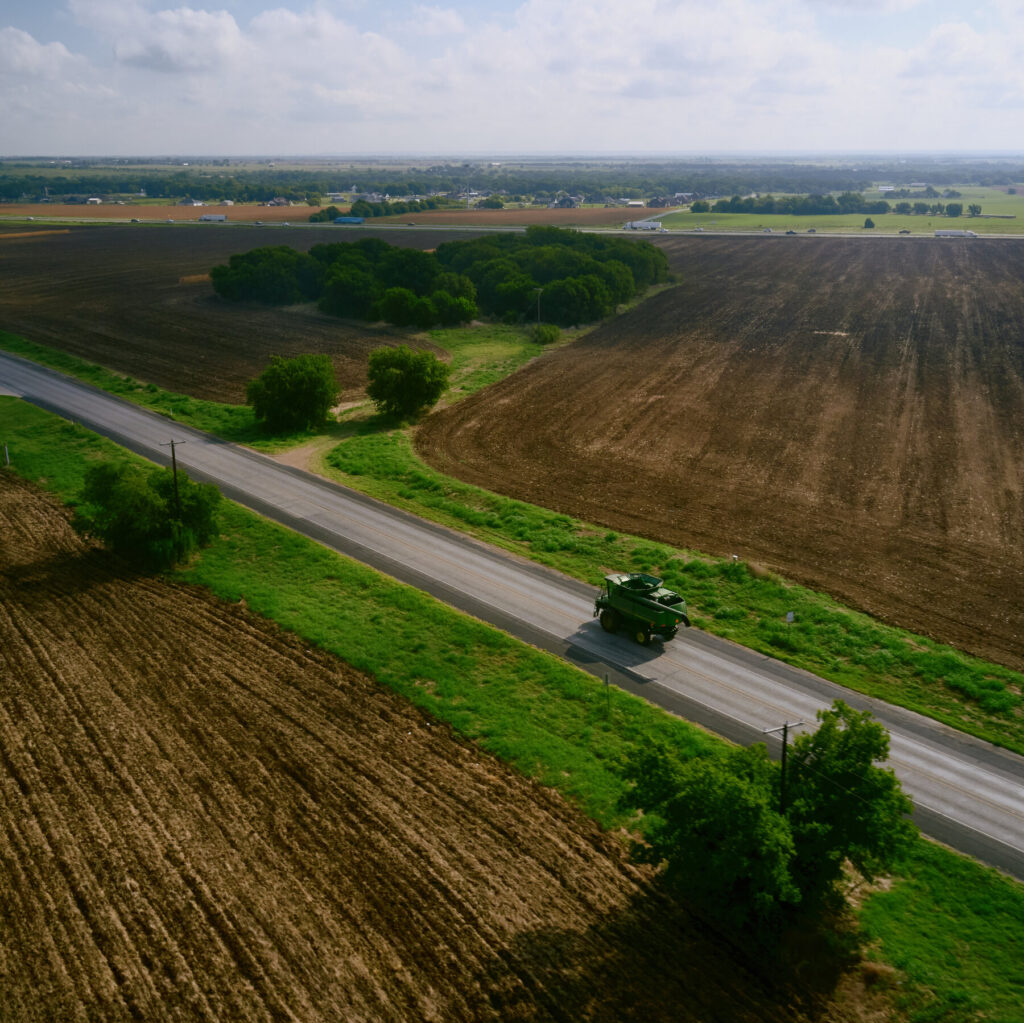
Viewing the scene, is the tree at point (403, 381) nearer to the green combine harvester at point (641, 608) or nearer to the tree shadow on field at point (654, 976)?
the green combine harvester at point (641, 608)

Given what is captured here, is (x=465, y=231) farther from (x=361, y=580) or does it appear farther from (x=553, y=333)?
(x=361, y=580)

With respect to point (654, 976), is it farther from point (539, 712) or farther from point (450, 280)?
point (450, 280)

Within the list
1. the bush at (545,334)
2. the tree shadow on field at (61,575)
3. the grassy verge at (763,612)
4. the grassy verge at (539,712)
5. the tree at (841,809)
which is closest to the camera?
the tree at (841,809)

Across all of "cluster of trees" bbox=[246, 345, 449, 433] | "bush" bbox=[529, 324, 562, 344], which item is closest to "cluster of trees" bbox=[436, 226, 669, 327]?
"bush" bbox=[529, 324, 562, 344]

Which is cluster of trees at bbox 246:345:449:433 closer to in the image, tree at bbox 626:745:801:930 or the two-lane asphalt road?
the two-lane asphalt road

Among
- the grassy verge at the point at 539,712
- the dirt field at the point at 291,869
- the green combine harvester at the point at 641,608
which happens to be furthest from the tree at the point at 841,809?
the green combine harvester at the point at 641,608

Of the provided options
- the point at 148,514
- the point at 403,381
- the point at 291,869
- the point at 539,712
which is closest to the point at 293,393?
the point at 403,381
